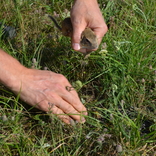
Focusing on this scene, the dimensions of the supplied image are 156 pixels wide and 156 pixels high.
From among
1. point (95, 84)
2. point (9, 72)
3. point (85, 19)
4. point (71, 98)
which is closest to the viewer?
point (9, 72)

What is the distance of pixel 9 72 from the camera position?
263 centimetres

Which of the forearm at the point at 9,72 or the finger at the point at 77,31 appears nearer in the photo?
the forearm at the point at 9,72

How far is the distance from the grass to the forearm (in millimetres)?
155

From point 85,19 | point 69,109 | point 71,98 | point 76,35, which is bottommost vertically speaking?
point 69,109

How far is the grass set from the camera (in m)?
2.57

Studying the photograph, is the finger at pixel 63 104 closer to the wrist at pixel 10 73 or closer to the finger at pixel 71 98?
the finger at pixel 71 98

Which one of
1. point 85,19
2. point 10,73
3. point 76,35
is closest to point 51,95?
point 10,73

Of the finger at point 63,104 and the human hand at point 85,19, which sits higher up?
the human hand at point 85,19

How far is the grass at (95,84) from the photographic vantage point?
2.57 m

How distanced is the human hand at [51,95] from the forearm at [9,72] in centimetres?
5

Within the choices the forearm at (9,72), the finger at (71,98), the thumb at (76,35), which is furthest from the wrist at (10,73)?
the thumb at (76,35)

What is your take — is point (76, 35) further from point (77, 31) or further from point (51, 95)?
point (51, 95)

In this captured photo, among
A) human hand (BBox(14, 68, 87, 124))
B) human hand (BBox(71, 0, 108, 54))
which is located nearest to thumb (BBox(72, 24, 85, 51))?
human hand (BBox(71, 0, 108, 54))

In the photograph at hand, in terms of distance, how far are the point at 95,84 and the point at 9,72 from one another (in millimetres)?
1136
